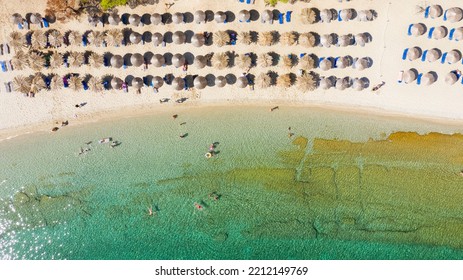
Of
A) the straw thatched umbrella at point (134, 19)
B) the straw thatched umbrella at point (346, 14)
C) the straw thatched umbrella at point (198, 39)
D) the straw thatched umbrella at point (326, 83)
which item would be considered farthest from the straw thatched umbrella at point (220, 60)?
the straw thatched umbrella at point (346, 14)

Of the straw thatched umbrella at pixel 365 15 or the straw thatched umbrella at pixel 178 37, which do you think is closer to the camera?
the straw thatched umbrella at pixel 365 15

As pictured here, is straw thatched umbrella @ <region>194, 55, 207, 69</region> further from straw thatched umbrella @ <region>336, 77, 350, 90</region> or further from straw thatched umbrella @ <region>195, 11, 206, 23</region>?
straw thatched umbrella @ <region>336, 77, 350, 90</region>

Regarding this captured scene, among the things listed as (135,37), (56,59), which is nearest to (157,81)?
(135,37)

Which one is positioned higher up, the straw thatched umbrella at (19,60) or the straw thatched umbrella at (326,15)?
the straw thatched umbrella at (326,15)

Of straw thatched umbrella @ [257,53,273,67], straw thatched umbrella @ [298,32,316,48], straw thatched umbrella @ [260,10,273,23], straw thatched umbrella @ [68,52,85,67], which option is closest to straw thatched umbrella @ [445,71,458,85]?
straw thatched umbrella @ [298,32,316,48]

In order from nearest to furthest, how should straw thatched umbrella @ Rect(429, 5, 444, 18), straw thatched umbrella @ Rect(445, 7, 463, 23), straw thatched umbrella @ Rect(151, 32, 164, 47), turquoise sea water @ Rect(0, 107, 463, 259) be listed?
straw thatched umbrella @ Rect(445, 7, 463, 23), straw thatched umbrella @ Rect(429, 5, 444, 18), straw thatched umbrella @ Rect(151, 32, 164, 47), turquoise sea water @ Rect(0, 107, 463, 259)

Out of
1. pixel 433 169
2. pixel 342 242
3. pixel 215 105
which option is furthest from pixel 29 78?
pixel 433 169

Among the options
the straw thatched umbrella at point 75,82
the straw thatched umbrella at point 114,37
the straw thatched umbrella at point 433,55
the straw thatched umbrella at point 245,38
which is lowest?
the straw thatched umbrella at point 75,82

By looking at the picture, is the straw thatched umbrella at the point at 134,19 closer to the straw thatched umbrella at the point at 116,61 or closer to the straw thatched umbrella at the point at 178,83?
the straw thatched umbrella at the point at 116,61
